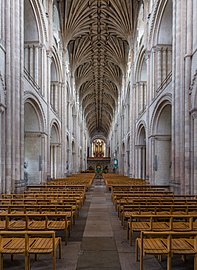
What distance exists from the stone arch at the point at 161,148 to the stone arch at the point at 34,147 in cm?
770

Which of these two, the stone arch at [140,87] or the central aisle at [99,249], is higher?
the stone arch at [140,87]

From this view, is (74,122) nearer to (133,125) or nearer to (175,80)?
(133,125)

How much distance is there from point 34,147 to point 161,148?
884cm

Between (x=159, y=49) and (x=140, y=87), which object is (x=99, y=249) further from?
(x=140, y=87)

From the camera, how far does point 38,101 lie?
19578 millimetres

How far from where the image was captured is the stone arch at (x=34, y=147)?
67.8ft

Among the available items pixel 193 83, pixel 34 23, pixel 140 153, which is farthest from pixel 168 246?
pixel 140 153

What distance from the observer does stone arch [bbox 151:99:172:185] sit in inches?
795

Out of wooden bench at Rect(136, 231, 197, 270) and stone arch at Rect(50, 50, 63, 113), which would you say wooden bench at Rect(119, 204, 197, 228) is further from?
stone arch at Rect(50, 50, 63, 113)

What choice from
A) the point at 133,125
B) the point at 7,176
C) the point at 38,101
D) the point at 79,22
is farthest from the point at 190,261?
the point at 79,22

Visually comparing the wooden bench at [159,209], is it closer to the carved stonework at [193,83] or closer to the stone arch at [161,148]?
the carved stonework at [193,83]

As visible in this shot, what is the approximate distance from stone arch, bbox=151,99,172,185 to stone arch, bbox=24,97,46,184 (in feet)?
25.3

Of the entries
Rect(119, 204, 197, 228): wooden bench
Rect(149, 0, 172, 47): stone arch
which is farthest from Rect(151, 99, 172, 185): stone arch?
Rect(119, 204, 197, 228): wooden bench

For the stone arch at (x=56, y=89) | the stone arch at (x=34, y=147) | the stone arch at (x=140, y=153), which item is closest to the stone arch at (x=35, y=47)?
the stone arch at (x=34, y=147)
